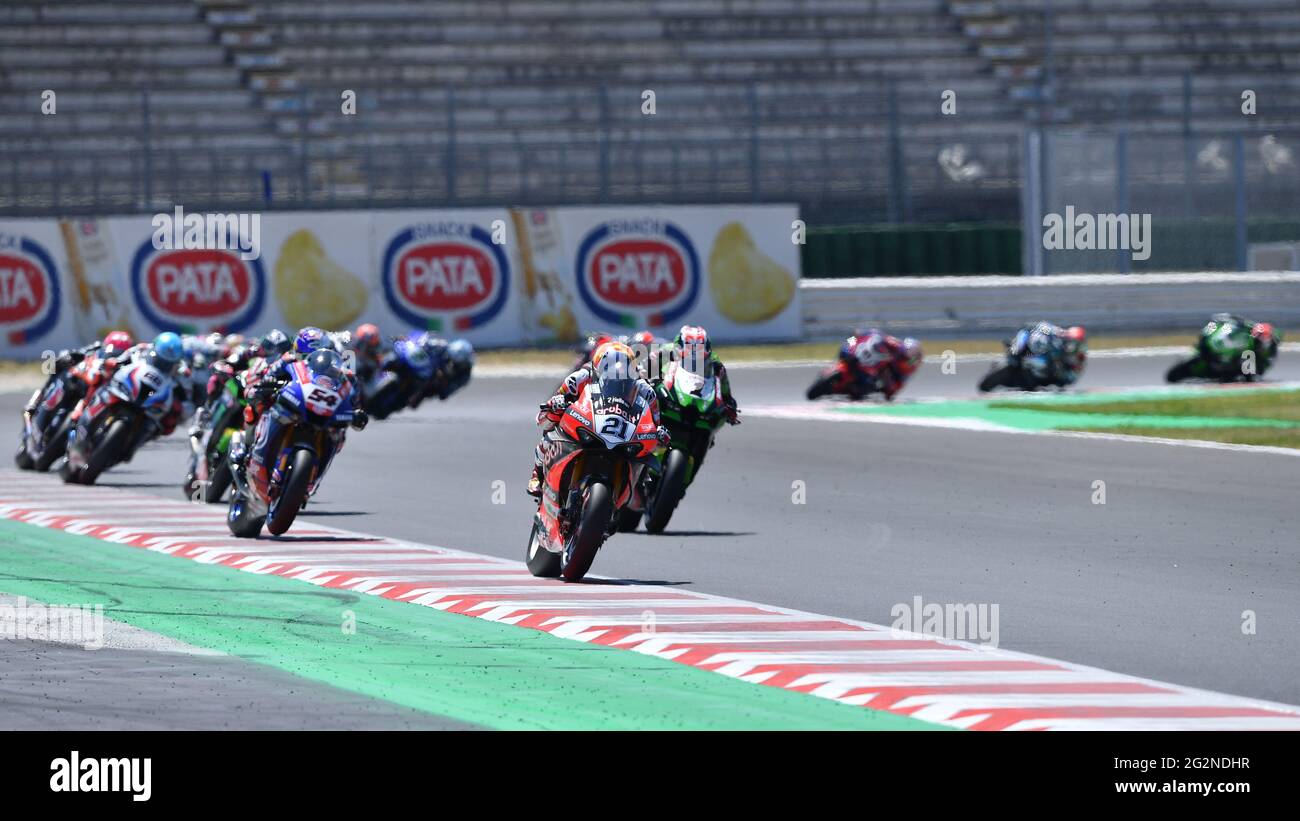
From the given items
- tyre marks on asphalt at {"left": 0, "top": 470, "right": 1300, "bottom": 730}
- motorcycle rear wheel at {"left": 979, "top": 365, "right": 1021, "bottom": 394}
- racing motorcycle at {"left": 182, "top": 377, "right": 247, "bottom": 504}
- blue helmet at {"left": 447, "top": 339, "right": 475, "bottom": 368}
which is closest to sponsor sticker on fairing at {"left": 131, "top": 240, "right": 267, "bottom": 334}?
Answer: blue helmet at {"left": 447, "top": 339, "right": 475, "bottom": 368}

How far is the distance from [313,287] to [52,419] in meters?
13.6

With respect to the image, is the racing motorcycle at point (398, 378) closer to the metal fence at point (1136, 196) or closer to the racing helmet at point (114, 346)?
the racing helmet at point (114, 346)

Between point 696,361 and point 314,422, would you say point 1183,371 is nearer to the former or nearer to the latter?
point 696,361

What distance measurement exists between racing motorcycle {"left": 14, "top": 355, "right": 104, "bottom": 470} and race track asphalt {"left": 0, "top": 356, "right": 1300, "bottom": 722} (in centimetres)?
49

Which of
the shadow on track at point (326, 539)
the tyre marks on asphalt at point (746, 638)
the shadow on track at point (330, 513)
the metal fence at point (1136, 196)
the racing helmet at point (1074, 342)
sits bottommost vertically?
the tyre marks on asphalt at point (746, 638)

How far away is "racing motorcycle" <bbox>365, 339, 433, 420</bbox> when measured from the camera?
930 inches

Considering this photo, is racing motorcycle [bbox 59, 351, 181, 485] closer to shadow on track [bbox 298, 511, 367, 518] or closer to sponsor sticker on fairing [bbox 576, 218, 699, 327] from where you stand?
shadow on track [bbox 298, 511, 367, 518]

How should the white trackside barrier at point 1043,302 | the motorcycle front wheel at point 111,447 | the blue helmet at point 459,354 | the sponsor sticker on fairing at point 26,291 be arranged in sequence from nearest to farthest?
1. the motorcycle front wheel at point 111,447
2. the blue helmet at point 459,354
3. the sponsor sticker on fairing at point 26,291
4. the white trackside barrier at point 1043,302

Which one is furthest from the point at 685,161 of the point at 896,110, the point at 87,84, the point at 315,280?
the point at 87,84

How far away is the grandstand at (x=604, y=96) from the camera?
3444 cm

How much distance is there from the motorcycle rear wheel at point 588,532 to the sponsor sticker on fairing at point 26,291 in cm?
2106

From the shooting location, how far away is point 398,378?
77.8ft

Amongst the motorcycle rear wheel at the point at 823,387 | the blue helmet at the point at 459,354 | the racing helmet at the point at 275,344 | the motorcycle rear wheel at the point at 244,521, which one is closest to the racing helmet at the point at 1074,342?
the motorcycle rear wheel at the point at 823,387
